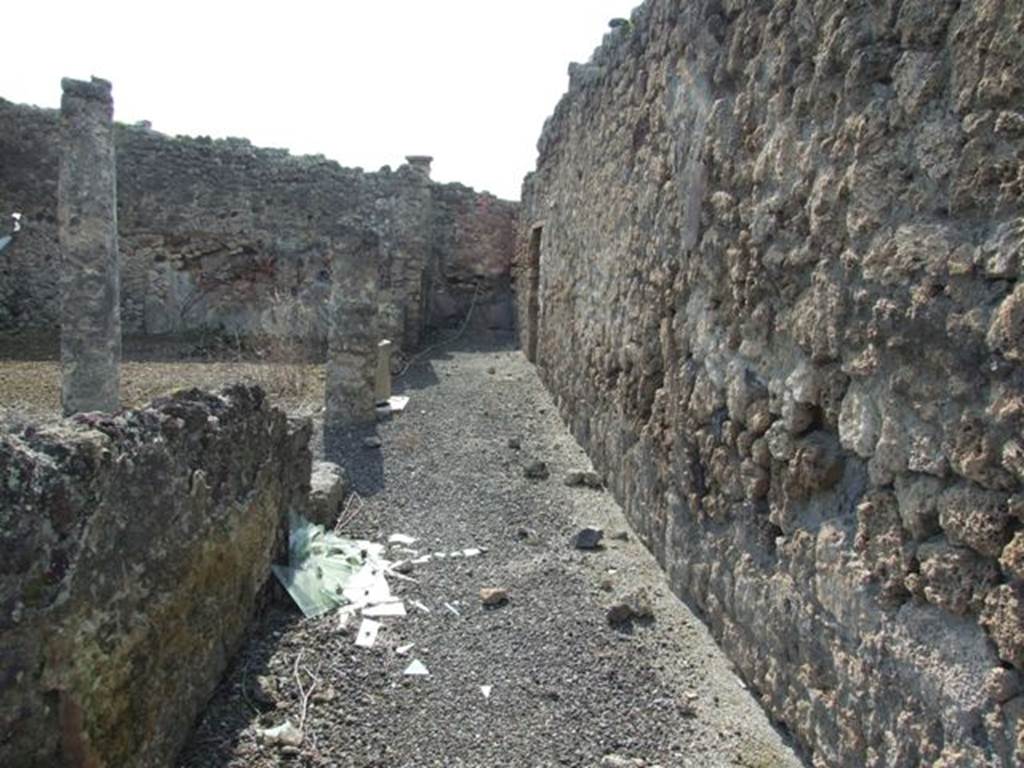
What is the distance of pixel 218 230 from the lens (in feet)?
46.2

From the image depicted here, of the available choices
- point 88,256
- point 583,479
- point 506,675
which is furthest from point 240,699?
point 88,256

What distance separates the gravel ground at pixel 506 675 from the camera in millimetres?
2811

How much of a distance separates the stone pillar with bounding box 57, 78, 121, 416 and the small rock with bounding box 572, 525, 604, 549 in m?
5.34

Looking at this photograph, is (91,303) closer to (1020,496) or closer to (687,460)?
(687,460)

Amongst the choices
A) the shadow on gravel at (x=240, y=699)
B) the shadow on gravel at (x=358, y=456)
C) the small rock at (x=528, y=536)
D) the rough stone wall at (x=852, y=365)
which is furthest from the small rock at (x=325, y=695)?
the shadow on gravel at (x=358, y=456)

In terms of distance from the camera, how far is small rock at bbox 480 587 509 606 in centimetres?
403

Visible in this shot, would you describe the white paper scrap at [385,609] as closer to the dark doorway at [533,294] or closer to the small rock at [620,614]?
the small rock at [620,614]

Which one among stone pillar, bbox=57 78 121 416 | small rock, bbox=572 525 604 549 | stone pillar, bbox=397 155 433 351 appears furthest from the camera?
stone pillar, bbox=397 155 433 351

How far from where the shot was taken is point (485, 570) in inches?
178

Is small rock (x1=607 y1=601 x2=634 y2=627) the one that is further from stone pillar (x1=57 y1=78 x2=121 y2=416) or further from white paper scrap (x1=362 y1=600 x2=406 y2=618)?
stone pillar (x1=57 y1=78 x2=121 y2=416)

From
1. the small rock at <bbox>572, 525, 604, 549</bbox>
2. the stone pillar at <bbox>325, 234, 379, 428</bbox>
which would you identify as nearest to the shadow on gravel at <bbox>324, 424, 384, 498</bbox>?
the stone pillar at <bbox>325, 234, 379, 428</bbox>

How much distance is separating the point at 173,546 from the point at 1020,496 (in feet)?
8.44

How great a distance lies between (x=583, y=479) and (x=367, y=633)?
2.68m

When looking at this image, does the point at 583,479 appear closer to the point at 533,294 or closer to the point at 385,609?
the point at 385,609
